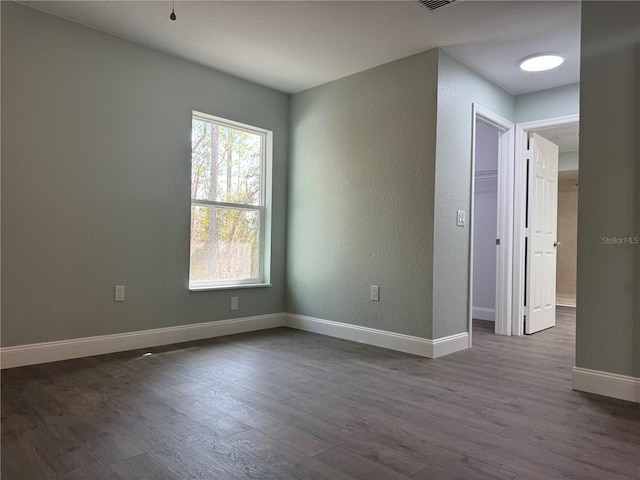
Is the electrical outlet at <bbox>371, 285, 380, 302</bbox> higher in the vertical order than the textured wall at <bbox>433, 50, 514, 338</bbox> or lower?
lower

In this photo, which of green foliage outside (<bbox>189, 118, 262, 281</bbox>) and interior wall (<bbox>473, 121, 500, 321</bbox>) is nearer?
green foliage outside (<bbox>189, 118, 262, 281</bbox>)

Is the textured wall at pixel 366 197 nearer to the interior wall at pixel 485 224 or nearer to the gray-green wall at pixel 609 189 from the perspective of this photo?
the gray-green wall at pixel 609 189

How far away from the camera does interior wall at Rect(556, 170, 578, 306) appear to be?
24.7ft

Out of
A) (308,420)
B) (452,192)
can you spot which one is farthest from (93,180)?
(452,192)

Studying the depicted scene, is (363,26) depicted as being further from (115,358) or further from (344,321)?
(115,358)

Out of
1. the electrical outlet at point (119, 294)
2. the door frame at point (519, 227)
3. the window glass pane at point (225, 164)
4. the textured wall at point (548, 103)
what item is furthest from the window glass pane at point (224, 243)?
the textured wall at point (548, 103)

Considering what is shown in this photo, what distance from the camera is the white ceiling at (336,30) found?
287cm

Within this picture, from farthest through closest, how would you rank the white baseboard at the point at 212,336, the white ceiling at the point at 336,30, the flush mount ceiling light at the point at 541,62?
the flush mount ceiling light at the point at 541,62
the white baseboard at the point at 212,336
the white ceiling at the point at 336,30

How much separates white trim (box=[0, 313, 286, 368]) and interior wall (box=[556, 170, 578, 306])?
560 centimetres

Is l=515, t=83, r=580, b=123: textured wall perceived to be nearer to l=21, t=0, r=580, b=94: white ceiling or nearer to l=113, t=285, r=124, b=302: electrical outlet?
l=21, t=0, r=580, b=94: white ceiling

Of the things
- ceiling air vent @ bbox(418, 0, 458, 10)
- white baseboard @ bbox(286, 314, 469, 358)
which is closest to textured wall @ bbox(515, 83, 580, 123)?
ceiling air vent @ bbox(418, 0, 458, 10)

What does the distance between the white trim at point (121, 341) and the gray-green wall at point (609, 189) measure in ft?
9.14

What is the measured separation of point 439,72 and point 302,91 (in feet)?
5.15

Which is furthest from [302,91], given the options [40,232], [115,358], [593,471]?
[593,471]
